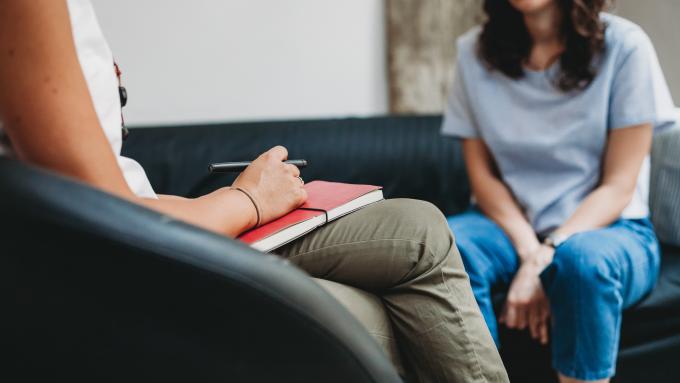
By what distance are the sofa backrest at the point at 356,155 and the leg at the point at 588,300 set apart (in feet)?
1.54

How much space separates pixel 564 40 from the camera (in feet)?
4.71

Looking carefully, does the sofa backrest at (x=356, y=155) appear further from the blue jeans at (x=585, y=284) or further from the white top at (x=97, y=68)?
the white top at (x=97, y=68)

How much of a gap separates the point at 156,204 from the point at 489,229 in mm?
910

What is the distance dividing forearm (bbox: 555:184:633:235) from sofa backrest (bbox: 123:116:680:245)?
308 millimetres

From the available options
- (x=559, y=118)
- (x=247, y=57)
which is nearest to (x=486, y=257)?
(x=559, y=118)

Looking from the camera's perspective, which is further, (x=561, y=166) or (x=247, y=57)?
(x=247, y=57)

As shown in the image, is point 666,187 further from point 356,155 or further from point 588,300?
point 356,155

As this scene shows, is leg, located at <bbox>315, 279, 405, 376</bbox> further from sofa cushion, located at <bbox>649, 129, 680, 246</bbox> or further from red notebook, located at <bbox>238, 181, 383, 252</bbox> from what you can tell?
sofa cushion, located at <bbox>649, 129, 680, 246</bbox>

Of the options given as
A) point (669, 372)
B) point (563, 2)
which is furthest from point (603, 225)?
point (563, 2)

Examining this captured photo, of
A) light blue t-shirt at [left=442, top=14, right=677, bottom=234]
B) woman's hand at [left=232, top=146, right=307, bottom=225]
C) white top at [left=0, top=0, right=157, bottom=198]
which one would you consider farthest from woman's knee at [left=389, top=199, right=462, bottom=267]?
light blue t-shirt at [left=442, top=14, right=677, bottom=234]

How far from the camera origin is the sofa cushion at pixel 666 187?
157 cm

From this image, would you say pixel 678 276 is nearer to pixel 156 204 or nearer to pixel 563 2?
pixel 563 2

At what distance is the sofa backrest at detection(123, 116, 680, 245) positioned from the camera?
160 cm

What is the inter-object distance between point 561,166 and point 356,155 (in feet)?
1.74
